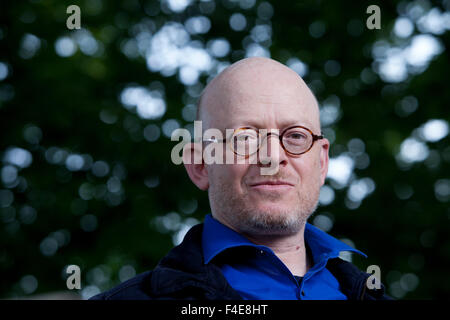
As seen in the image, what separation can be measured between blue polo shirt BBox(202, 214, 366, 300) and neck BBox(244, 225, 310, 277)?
0.05 metres

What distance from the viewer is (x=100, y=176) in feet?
19.6

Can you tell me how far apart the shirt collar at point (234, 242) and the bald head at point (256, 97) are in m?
0.42

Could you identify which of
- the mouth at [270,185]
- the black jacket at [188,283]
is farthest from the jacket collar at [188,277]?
the mouth at [270,185]

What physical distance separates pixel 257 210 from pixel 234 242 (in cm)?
16

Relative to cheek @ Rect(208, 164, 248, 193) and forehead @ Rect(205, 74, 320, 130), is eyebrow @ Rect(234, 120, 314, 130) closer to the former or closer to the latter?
forehead @ Rect(205, 74, 320, 130)

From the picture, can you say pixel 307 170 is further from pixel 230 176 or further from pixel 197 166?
pixel 197 166

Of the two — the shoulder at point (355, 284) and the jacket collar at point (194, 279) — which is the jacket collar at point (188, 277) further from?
the shoulder at point (355, 284)

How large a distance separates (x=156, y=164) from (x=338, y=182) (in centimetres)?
198

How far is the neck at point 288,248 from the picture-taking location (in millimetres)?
2162

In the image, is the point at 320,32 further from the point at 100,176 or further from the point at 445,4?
the point at 100,176

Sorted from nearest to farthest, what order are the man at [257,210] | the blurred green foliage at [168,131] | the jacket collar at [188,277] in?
the jacket collar at [188,277], the man at [257,210], the blurred green foliage at [168,131]

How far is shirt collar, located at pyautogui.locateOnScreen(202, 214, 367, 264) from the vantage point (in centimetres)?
206

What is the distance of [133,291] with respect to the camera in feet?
6.56
